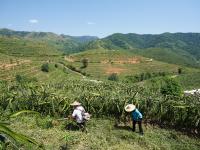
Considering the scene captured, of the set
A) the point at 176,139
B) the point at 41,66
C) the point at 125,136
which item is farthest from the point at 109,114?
the point at 41,66

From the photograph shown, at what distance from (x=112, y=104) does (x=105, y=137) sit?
98.9 inches

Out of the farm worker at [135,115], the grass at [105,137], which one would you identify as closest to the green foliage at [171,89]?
the grass at [105,137]

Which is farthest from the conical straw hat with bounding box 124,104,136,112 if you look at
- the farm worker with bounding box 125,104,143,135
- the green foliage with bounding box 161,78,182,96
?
the green foliage with bounding box 161,78,182,96

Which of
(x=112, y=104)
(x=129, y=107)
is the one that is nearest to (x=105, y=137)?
(x=129, y=107)

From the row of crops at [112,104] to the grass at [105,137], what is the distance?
538 mm

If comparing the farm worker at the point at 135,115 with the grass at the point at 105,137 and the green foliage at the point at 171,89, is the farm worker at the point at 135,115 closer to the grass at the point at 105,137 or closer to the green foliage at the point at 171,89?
the grass at the point at 105,137

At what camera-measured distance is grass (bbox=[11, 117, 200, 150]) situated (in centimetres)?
1005

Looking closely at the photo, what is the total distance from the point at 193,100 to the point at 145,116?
2.02 metres

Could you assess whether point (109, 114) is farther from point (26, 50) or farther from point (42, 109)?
point (26, 50)

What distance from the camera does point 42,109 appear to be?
1374cm

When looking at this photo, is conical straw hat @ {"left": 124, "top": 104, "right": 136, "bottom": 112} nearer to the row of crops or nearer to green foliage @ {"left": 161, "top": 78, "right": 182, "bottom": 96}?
the row of crops

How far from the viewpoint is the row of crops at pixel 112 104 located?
1246 centimetres

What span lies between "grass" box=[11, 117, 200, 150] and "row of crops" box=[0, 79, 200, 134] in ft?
1.77

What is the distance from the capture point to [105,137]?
11.0 metres
